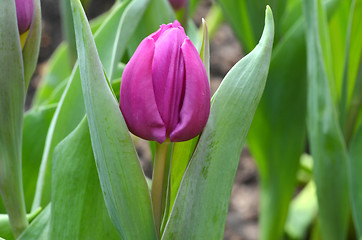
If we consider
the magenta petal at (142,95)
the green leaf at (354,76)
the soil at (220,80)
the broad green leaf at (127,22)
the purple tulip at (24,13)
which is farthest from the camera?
the soil at (220,80)

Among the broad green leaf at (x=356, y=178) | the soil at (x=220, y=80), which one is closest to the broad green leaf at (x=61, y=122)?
the broad green leaf at (x=356, y=178)

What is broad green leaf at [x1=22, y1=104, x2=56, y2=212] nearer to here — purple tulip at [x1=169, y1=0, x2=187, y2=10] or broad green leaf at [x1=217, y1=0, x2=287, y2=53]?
purple tulip at [x1=169, y1=0, x2=187, y2=10]

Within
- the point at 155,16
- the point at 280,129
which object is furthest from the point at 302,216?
the point at 155,16

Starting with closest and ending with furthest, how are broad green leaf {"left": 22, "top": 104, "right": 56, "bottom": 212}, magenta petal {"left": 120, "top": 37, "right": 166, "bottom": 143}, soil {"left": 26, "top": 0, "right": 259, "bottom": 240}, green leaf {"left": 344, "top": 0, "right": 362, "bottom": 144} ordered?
magenta petal {"left": 120, "top": 37, "right": 166, "bottom": 143} → broad green leaf {"left": 22, "top": 104, "right": 56, "bottom": 212} → green leaf {"left": 344, "top": 0, "right": 362, "bottom": 144} → soil {"left": 26, "top": 0, "right": 259, "bottom": 240}

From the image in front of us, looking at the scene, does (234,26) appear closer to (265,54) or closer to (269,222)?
(269,222)

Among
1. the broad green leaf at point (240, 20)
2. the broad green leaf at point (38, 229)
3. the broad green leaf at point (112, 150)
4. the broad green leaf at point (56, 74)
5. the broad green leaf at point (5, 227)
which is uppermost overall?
the broad green leaf at point (112, 150)

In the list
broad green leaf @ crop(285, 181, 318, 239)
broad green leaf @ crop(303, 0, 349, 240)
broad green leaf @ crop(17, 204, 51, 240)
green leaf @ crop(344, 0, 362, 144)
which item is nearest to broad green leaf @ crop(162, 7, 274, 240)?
broad green leaf @ crop(17, 204, 51, 240)

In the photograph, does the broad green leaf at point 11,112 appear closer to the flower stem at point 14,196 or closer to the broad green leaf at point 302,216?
the flower stem at point 14,196
